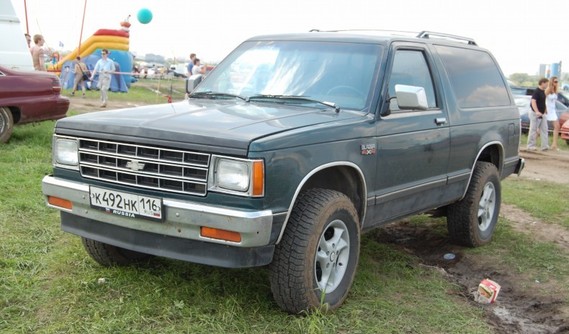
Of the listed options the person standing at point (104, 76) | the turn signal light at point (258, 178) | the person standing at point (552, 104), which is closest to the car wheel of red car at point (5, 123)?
the turn signal light at point (258, 178)

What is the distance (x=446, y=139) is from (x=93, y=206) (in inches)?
116

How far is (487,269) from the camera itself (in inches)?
227

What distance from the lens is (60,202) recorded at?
4312 millimetres

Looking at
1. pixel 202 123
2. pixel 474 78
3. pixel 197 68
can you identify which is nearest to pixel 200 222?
pixel 202 123

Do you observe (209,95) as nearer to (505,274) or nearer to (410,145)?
(410,145)

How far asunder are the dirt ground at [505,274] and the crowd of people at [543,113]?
8194mm

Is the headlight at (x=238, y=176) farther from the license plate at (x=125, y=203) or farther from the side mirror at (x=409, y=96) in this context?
the side mirror at (x=409, y=96)

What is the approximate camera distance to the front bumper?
11.9 ft

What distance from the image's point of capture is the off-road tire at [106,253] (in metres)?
4.69

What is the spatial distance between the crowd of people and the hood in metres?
12.3

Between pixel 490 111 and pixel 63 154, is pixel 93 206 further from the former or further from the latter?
pixel 490 111

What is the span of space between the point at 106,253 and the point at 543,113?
1325 centimetres

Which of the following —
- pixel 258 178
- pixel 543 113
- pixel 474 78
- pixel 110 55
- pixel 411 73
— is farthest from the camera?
pixel 110 55

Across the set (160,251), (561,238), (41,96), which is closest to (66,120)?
(160,251)
